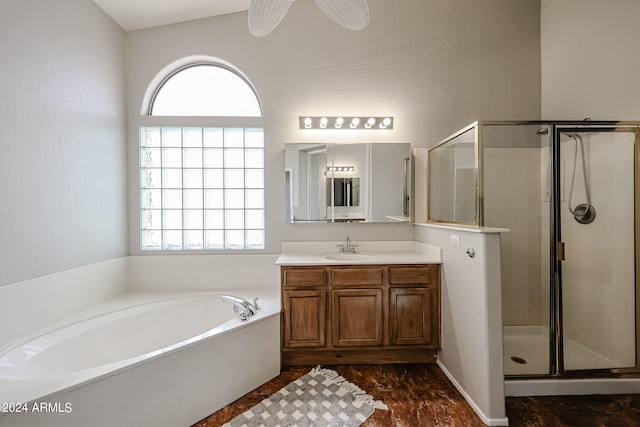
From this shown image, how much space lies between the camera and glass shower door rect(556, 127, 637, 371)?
1.89 meters

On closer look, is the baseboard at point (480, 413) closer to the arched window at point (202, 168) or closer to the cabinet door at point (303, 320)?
the cabinet door at point (303, 320)

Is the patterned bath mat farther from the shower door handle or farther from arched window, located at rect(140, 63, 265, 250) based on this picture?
the shower door handle

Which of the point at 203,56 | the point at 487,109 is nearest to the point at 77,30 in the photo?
the point at 203,56

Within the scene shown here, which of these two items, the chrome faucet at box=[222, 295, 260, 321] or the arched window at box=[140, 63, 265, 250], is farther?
the arched window at box=[140, 63, 265, 250]

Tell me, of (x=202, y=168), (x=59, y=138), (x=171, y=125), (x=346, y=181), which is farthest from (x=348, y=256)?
(x=59, y=138)

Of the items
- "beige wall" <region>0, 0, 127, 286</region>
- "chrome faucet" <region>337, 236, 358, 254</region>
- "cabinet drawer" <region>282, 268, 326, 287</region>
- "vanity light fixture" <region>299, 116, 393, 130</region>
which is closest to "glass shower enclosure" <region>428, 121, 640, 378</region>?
"vanity light fixture" <region>299, 116, 393, 130</region>

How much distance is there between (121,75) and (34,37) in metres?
0.86

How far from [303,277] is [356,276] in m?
0.42

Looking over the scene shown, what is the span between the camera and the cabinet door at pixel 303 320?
2139 mm

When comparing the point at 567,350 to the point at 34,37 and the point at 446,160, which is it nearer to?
the point at 446,160

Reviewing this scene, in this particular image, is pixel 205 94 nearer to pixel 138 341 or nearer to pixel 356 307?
pixel 138 341

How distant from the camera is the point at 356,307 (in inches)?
85.4

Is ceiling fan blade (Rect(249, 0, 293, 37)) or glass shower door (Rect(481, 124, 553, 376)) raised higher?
ceiling fan blade (Rect(249, 0, 293, 37))

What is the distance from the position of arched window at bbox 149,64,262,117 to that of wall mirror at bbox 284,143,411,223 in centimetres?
69
